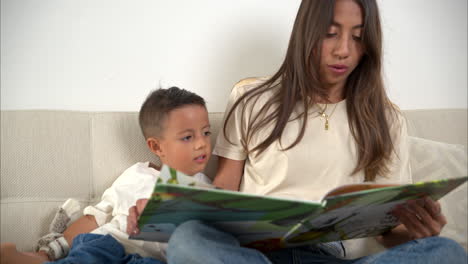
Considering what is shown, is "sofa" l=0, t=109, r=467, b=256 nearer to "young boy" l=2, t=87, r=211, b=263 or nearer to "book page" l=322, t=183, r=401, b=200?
"young boy" l=2, t=87, r=211, b=263

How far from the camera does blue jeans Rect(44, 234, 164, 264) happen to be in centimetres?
119

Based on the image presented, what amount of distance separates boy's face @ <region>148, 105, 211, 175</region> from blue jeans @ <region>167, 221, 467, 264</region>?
478mm

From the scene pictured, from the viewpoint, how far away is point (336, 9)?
4.53 ft

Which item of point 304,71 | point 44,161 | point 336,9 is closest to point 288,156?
point 304,71

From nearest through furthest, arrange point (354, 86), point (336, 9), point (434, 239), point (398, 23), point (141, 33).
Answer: point (434, 239) < point (336, 9) < point (354, 86) < point (141, 33) < point (398, 23)

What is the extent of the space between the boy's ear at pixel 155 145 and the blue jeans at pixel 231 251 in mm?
557

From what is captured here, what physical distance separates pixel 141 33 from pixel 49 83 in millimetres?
355

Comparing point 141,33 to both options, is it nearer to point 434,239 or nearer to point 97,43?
point 97,43

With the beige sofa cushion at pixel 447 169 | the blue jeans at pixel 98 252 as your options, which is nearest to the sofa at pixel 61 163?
the beige sofa cushion at pixel 447 169

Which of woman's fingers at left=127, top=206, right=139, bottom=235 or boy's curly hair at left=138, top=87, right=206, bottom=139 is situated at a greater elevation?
boy's curly hair at left=138, top=87, right=206, bottom=139

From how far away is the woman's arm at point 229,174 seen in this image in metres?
1.51

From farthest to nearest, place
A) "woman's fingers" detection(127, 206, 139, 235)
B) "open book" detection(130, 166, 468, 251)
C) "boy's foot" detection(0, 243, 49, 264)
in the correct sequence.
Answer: "boy's foot" detection(0, 243, 49, 264) < "woman's fingers" detection(127, 206, 139, 235) < "open book" detection(130, 166, 468, 251)

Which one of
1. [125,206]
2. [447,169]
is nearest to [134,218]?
[125,206]

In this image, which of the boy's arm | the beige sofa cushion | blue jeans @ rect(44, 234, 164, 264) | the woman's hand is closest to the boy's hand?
blue jeans @ rect(44, 234, 164, 264)
